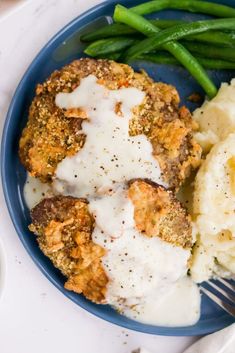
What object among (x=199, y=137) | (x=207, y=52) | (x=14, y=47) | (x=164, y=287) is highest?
(x=14, y=47)

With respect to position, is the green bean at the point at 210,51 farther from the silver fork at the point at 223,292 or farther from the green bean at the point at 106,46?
the silver fork at the point at 223,292

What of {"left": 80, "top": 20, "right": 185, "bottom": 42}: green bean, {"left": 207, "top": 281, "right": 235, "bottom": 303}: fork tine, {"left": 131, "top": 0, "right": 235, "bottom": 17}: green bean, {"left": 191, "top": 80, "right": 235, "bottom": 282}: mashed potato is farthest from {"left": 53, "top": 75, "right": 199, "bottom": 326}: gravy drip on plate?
{"left": 131, "top": 0, "right": 235, "bottom": 17}: green bean

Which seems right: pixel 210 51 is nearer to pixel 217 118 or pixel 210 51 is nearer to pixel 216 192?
pixel 217 118

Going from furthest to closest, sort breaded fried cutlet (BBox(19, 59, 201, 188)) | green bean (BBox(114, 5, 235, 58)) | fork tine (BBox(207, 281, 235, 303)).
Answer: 1. fork tine (BBox(207, 281, 235, 303))
2. green bean (BBox(114, 5, 235, 58))
3. breaded fried cutlet (BBox(19, 59, 201, 188))

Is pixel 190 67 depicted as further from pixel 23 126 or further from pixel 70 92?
pixel 23 126

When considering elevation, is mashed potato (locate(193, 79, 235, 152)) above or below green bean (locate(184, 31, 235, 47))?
below

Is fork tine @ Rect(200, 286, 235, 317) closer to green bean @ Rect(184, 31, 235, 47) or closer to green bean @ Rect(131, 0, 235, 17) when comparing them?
green bean @ Rect(184, 31, 235, 47)

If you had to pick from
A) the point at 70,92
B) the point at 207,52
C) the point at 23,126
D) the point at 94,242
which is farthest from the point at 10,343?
the point at 207,52
